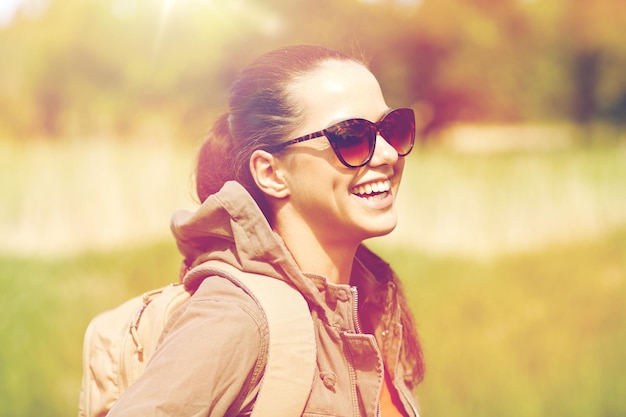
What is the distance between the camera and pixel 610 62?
69.7 ft

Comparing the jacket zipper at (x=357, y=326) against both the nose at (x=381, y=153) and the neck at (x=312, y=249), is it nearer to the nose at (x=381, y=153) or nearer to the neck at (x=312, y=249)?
the neck at (x=312, y=249)

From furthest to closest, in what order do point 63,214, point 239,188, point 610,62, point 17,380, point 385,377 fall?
point 610,62 < point 63,214 < point 17,380 < point 385,377 < point 239,188

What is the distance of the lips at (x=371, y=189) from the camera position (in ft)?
6.23

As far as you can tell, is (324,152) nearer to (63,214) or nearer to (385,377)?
(385,377)

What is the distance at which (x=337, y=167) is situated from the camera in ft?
6.15

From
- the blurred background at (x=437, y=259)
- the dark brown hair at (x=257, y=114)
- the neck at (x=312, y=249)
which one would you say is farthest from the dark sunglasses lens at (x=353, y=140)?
the blurred background at (x=437, y=259)

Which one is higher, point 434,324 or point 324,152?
point 324,152

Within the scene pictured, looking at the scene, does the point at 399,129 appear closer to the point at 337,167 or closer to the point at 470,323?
the point at 337,167

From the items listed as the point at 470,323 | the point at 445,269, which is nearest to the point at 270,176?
the point at 470,323

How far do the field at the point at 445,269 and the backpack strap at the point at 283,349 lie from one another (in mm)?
2743

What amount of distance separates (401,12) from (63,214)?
55.7ft

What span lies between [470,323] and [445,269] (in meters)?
1.25

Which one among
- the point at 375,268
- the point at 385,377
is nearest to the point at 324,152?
the point at 375,268

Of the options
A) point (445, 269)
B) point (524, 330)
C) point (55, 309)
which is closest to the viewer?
point (55, 309)
